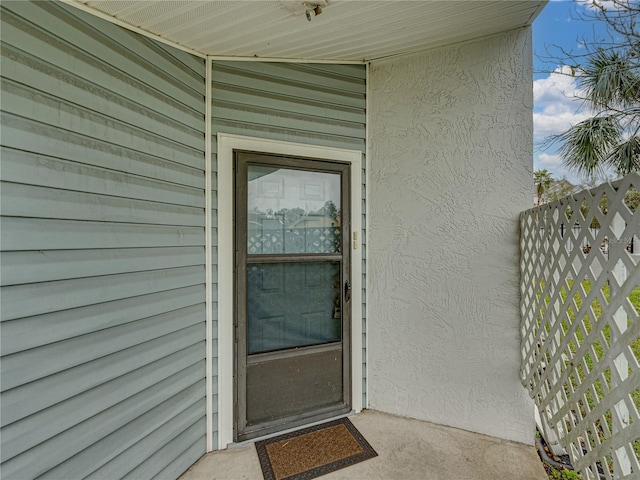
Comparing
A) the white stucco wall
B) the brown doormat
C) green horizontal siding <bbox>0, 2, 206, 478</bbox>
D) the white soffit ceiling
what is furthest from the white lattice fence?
green horizontal siding <bbox>0, 2, 206, 478</bbox>

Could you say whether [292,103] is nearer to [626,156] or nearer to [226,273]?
[226,273]

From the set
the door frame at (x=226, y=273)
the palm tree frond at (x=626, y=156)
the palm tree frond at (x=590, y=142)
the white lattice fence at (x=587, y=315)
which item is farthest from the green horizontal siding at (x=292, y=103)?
the palm tree frond at (x=626, y=156)

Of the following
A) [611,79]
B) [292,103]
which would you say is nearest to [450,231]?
[292,103]

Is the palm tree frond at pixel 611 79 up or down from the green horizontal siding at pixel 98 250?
up

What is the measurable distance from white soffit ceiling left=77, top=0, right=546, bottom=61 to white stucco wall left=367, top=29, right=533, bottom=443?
263 mm

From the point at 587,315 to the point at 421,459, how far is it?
1.39 meters

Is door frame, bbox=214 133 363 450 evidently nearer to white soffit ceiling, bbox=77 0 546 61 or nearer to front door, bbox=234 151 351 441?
front door, bbox=234 151 351 441

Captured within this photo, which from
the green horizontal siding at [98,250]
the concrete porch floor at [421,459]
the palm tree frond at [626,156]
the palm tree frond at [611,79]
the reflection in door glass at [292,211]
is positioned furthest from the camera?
the palm tree frond at [626,156]

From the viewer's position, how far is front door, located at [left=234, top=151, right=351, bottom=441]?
7.14 feet

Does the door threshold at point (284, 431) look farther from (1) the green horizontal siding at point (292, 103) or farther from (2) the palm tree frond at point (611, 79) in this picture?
(2) the palm tree frond at point (611, 79)

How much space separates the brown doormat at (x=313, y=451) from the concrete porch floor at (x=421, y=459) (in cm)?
5

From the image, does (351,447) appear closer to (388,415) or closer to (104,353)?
(388,415)

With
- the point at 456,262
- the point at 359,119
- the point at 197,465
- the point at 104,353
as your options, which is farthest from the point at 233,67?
the point at 197,465

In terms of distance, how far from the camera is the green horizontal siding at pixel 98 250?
3.88 ft
